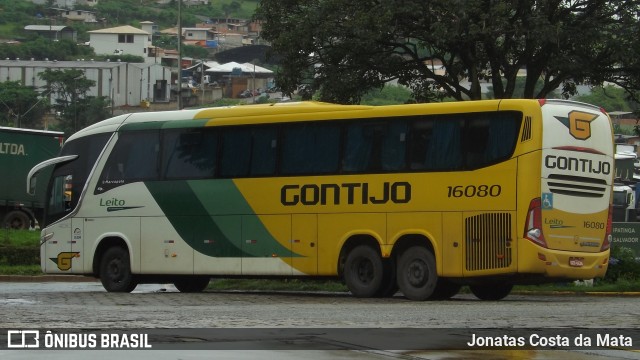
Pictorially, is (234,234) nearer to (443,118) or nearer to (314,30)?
(443,118)

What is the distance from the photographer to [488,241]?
886 inches

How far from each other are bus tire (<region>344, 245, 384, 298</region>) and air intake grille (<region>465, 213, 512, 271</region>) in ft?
6.31

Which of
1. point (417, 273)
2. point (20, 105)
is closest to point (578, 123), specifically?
point (417, 273)

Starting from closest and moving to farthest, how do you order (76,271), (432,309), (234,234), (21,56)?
(432,309) < (234,234) < (76,271) < (21,56)

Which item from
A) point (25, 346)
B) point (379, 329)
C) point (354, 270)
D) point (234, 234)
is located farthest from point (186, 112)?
point (25, 346)

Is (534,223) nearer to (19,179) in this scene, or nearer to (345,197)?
(345,197)

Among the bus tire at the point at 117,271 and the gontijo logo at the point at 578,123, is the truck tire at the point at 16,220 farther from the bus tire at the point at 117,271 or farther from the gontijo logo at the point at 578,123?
the gontijo logo at the point at 578,123

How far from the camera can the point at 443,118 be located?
23312 mm

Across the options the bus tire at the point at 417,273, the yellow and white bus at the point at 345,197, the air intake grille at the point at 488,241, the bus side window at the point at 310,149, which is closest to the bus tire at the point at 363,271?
the yellow and white bus at the point at 345,197

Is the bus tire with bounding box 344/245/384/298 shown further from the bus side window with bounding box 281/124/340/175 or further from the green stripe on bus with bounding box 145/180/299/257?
the bus side window with bounding box 281/124/340/175

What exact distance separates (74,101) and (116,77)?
16891mm

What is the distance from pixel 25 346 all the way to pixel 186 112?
13.9 metres

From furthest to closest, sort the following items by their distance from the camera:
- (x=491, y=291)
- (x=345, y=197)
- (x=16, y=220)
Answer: (x=16, y=220) < (x=491, y=291) < (x=345, y=197)

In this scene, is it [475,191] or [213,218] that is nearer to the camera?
[475,191]
